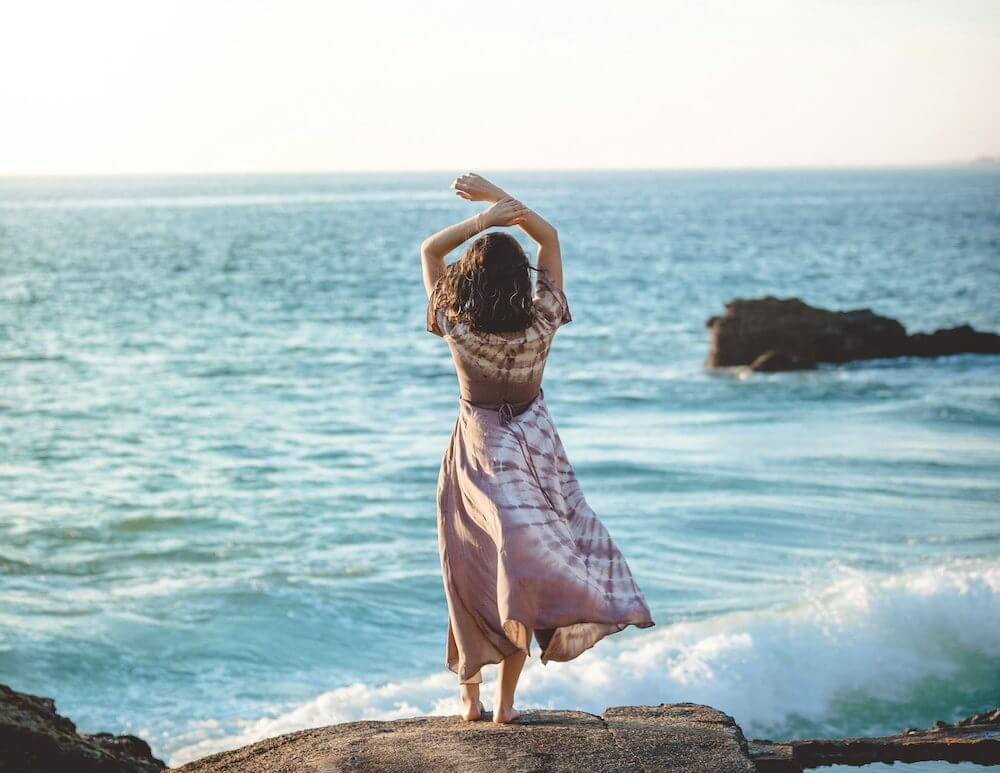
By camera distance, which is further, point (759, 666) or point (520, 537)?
point (759, 666)

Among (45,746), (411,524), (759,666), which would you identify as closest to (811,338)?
(411,524)

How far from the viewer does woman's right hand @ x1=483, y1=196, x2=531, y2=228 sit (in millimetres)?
4875

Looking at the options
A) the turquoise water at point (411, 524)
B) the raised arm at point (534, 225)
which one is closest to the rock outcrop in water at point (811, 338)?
the turquoise water at point (411, 524)

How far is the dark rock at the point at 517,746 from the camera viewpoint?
451 cm

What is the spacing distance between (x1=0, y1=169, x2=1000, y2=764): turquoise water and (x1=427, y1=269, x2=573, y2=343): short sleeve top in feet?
13.1

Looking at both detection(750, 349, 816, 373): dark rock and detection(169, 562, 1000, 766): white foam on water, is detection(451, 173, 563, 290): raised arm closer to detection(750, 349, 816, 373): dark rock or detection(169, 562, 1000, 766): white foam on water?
detection(169, 562, 1000, 766): white foam on water

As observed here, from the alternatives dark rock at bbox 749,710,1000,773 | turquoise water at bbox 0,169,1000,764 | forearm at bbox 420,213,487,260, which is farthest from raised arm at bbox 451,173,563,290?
turquoise water at bbox 0,169,1000,764

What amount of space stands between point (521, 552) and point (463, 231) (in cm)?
125

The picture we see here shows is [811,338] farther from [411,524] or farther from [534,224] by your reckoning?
[534,224]

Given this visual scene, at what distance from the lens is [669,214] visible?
99500mm

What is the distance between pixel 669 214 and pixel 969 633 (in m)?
91.9

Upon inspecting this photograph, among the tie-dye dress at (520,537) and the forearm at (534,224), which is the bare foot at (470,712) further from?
the forearm at (534,224)

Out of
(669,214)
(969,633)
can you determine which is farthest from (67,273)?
(669,214)

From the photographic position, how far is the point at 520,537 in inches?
186
